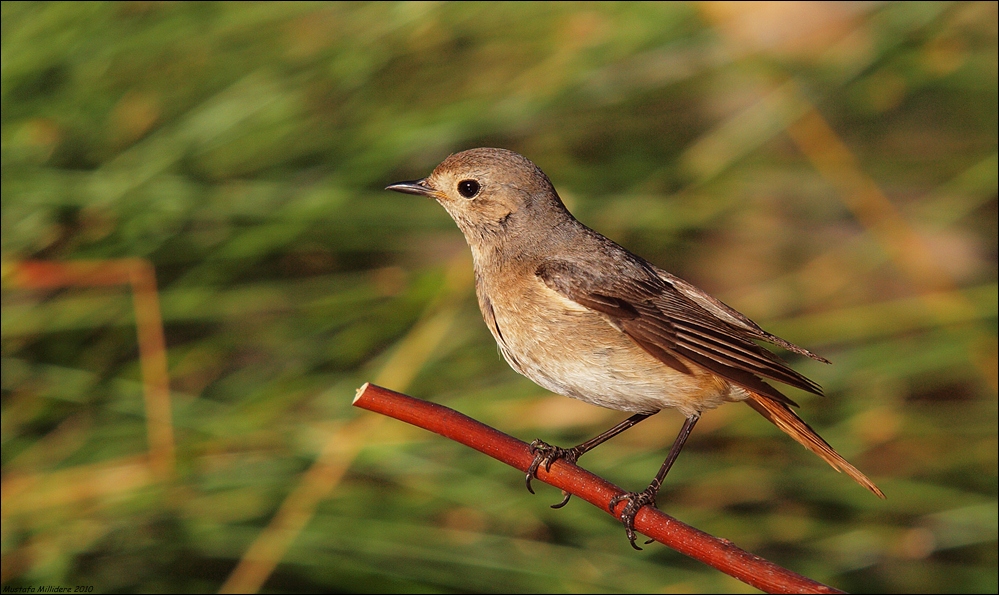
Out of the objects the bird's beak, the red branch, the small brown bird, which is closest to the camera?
the red branch

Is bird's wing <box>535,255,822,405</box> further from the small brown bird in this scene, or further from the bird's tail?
the bird's tail

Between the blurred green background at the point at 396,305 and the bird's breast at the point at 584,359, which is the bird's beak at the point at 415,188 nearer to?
the bird's breast at the point at 584,359

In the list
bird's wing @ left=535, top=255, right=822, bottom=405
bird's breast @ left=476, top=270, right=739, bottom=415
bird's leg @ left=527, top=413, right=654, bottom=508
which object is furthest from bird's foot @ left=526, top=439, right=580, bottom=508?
bird's wing @ left=535, top=255, right=822, bottom=405

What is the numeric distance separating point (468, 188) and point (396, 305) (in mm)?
1492

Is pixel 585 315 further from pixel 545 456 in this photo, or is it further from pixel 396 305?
pixel 396 305

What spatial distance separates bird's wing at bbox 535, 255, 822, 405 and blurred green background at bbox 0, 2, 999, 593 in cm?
152

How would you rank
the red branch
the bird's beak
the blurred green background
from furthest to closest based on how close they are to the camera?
the blurred green background → the bird's beak → the red branch

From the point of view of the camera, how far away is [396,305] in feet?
11.8

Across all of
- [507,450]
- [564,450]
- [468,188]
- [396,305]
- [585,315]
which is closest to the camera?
[507,450]

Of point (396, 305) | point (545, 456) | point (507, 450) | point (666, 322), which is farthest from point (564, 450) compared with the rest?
point (396, 305)

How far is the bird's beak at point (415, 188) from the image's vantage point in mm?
2045

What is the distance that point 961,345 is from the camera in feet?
12.4

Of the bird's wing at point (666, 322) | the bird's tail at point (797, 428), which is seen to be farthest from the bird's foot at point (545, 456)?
the bird's tail at point (797, 428)

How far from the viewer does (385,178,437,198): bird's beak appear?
204 centimetres
